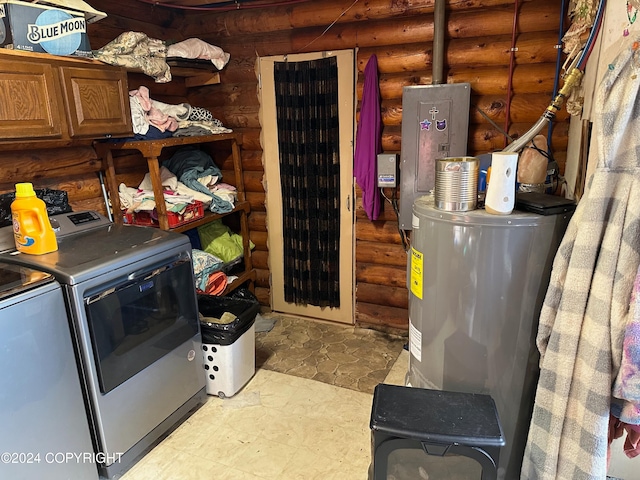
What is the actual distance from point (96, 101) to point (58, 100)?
0.22 m

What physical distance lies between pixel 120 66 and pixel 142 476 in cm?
212

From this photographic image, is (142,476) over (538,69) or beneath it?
beneath

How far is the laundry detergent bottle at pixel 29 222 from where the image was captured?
1867 millimetres

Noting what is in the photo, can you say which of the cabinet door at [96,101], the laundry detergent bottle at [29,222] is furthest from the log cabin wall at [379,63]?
the laundry detergent bottle at [29,222]

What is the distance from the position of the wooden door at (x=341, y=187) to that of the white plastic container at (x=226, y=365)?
101 cm

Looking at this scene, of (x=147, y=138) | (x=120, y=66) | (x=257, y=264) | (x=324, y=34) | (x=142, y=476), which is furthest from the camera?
(x=257, y=264)

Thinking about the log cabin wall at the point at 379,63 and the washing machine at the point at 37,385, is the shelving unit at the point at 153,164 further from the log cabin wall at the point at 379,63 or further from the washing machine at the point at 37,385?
the washing machine at the point at 37,385

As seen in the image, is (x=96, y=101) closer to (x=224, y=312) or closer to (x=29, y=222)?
(x=29, y=222)

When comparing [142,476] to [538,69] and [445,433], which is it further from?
[538,69]

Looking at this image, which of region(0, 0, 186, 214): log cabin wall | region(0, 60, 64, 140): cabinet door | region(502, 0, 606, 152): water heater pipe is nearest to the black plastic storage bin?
region(0, 0, 186, 214): log cabin wall

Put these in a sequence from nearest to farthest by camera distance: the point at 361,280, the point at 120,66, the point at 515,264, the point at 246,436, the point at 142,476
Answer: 1. the point at 515,264
2. the point at 142,476
3. the point at 246,436
4. the point at 120,66
5. the point at 361,280

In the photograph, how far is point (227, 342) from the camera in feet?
7.99

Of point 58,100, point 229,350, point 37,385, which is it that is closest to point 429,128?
point 229,350

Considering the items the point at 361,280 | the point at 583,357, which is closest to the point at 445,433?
the point at 583,357
